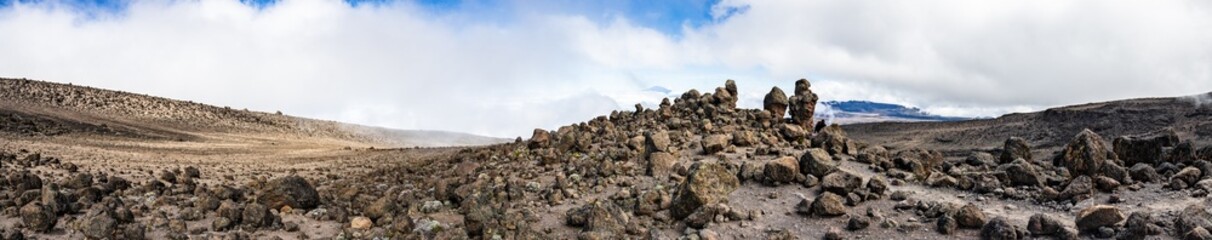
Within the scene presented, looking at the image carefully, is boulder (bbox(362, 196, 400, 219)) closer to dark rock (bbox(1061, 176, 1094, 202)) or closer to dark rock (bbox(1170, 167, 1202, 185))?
dark rock (bbox(1061, 176, 1094, 202))

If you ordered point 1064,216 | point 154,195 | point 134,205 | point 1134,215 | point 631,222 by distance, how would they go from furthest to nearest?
point 154,195
point 134,205
point 631,222
point 1064,216
point 1134,215

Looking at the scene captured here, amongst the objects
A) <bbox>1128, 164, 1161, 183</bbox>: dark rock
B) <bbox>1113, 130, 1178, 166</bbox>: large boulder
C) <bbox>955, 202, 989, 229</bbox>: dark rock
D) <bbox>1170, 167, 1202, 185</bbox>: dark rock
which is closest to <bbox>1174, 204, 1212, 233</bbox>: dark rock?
<bbox>955, 202, 989, 229</bbox>: dark rock

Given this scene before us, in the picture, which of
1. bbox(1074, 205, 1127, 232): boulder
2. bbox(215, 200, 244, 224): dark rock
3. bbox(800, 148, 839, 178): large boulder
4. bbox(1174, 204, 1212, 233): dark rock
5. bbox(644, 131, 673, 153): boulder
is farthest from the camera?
bbox(644, 131, 673, 153): boulder

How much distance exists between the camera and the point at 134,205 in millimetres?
10500

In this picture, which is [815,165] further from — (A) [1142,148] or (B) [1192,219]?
(A) [1142,148]

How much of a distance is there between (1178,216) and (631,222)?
527 centimetres

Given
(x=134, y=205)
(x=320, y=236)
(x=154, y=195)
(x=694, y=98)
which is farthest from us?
(x=694, y=98)

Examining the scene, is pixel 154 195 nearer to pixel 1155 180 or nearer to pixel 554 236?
pixel 554 236

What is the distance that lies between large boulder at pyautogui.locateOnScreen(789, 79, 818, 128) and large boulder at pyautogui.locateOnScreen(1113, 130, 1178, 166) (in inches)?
189

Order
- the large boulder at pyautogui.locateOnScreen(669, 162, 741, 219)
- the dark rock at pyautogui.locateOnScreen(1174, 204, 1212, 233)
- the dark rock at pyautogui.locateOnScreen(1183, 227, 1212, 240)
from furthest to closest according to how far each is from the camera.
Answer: the large boulder at pyautogui.locateOnScreen(669, 162, 741, 219) < the dark rock at pyautogui.locateOnScreen(1174, 204, 1212, 233) < the dark rock at pyautogui.locateOnScreen(1183, 227, 1212, 240)

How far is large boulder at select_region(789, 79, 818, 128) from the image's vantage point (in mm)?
14328

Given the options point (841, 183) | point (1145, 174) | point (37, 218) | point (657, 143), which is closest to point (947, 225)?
point (841, 183)

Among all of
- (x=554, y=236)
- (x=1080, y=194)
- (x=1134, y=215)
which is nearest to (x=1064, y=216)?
(x=1080, y=194)

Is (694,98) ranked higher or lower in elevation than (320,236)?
higher
